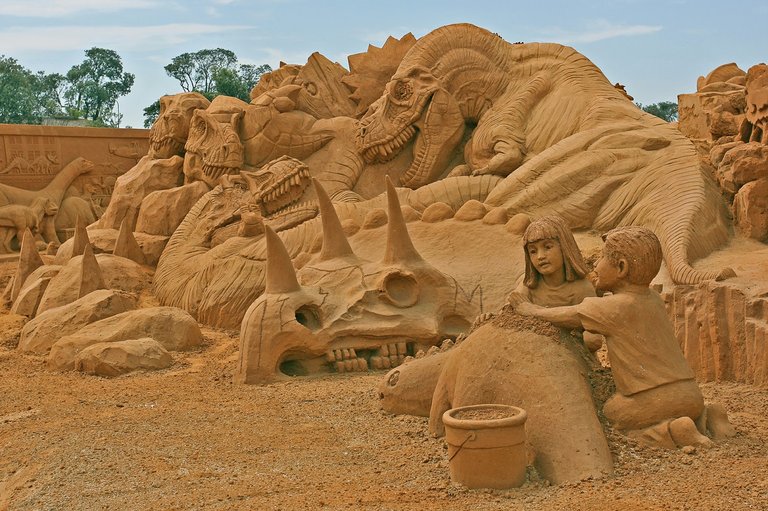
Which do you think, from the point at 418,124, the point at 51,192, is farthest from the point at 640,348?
the point at 51,192

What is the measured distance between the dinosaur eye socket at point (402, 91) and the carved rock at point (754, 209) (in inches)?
154

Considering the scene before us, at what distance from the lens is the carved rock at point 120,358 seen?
743cm

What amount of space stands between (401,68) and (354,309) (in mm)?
4276

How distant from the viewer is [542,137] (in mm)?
9773

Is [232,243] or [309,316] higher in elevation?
[232,243]

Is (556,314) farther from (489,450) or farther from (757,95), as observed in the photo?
(757,95)

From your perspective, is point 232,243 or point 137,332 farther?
point 232,243

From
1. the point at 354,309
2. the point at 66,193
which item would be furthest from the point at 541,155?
the point at 66,193

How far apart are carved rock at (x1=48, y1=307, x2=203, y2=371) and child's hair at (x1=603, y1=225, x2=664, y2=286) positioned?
465 centimetres

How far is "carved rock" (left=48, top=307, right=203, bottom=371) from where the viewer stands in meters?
7.90

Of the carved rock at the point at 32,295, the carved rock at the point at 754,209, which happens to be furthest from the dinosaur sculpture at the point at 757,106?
the carved rock at the point at 32,295

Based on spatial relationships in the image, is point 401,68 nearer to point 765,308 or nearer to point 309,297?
point 309,297

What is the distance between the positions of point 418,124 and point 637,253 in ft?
19.8

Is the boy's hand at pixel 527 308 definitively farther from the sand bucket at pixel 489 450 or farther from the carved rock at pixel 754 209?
the carved rock at pixel 754 209
